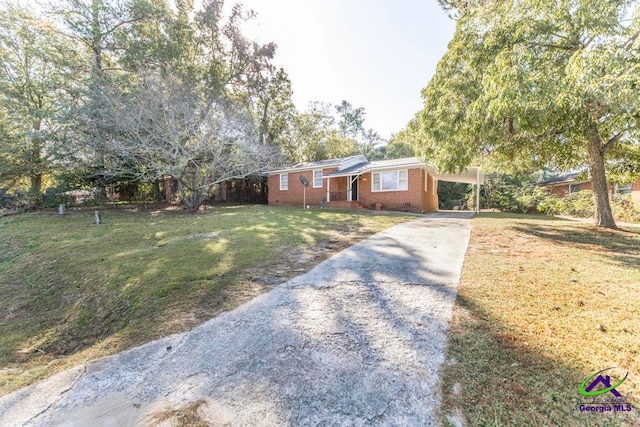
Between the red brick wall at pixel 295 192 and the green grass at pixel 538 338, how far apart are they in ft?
48.2

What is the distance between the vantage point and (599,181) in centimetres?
812

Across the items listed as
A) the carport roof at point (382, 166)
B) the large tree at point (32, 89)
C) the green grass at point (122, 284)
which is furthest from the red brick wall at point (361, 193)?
the large tree at point (32, 89)

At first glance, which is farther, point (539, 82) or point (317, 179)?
point (317, 179)

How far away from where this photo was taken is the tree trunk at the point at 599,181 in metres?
8.08

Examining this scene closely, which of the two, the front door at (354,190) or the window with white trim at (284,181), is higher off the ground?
the window with white trim at (284,181)

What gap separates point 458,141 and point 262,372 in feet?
28.6

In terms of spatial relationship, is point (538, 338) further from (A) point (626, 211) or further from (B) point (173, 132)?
(A) point (626, 211)

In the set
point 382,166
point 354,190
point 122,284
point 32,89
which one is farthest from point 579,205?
point 32,89

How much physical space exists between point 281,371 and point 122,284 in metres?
3.61

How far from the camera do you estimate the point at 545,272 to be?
4086 mm

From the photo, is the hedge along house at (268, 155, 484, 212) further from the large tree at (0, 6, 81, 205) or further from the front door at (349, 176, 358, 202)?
the large tree at (0, 6, 81, 205)

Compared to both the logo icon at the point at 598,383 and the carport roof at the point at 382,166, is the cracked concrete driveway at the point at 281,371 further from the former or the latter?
the carport roof at the point at 382,166

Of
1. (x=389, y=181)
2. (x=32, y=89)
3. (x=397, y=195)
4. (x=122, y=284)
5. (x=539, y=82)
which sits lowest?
(x=122, y=284)

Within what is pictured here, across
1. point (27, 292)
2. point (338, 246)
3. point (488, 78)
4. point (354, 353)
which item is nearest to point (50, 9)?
point (27, 292)
